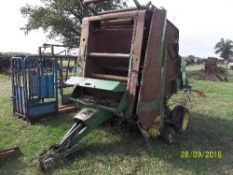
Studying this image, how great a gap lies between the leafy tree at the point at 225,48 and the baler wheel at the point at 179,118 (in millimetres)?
60386

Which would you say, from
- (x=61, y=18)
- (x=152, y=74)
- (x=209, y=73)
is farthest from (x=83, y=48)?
(x=61, y=18)

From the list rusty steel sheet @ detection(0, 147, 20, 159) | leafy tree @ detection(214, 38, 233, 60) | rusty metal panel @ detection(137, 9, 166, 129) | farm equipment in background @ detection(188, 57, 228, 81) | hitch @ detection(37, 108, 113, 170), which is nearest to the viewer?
hitch @ detection(37, 108, 113, 170)

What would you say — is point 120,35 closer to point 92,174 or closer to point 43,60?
point 43,60

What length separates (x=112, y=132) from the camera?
5363 mm

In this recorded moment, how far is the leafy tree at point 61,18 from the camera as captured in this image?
82.6ft

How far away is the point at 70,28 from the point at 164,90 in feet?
71.1

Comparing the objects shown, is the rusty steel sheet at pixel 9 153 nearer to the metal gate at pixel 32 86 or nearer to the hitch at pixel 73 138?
the hitch at pixel 73 138

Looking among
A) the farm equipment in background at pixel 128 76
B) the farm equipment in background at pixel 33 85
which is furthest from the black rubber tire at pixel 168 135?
the farm equipment in background at pixel 33 85

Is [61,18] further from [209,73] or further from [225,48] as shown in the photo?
[225,48]

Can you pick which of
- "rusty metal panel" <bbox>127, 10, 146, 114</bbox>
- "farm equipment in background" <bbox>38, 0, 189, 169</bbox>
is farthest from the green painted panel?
"rusty metal panel" <bbox>127, 10, 146, 114</bbox>

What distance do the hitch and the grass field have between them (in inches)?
4.7

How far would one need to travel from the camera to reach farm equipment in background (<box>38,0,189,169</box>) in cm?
437

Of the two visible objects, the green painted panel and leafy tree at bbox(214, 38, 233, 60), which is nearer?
the green painted panel

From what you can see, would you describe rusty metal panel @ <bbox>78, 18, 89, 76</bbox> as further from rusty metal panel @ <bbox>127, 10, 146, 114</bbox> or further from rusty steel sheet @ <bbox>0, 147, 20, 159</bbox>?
rusty steel sheet @ <bbox>0, 147, 20, 159</bbox>
